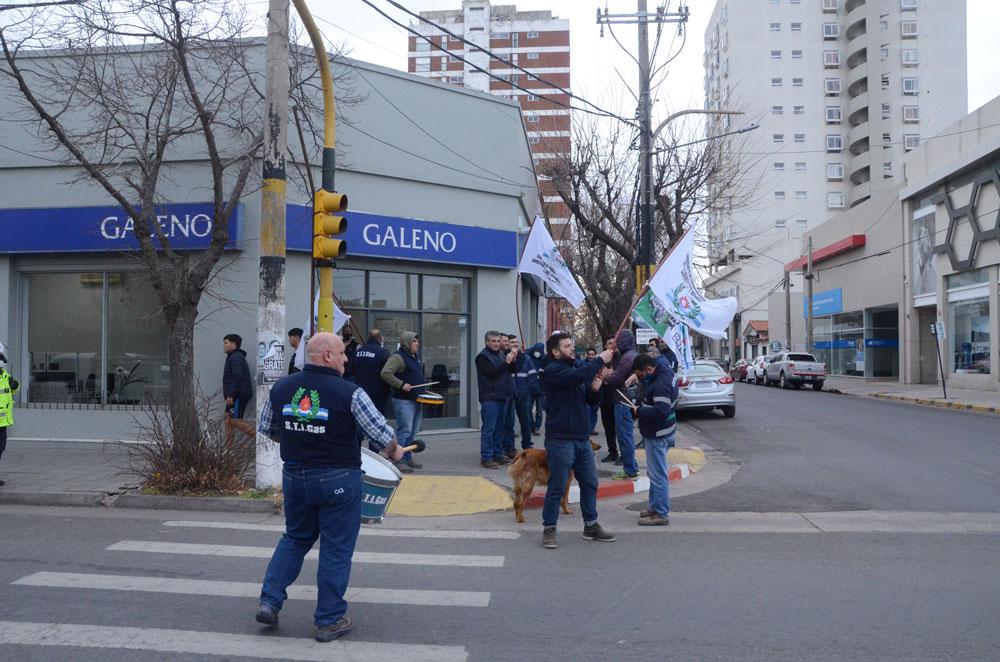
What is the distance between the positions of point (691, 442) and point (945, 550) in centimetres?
818

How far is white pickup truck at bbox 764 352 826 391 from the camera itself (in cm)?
3469

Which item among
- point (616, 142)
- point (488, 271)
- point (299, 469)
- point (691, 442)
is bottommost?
point (691, 442)

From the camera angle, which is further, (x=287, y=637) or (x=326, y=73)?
(x=326, y=73)

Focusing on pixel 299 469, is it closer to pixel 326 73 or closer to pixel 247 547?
pixel 247 547

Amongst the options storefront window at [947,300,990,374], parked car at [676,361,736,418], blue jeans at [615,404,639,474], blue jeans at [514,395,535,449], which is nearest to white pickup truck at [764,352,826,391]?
storefront window at [947,300,990,374]

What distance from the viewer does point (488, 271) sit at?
1470 centimetres

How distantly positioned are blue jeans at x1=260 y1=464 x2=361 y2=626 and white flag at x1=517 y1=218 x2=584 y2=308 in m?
5.71

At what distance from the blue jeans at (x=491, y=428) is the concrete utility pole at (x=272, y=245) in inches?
124

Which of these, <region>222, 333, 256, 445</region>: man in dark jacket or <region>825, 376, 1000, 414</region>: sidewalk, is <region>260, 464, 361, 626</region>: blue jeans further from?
<region>825, 376, 1000, 414</region>: sidewalk

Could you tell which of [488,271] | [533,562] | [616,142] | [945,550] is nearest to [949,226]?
[616,142]

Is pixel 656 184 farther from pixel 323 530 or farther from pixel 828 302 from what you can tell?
pixel 828 302

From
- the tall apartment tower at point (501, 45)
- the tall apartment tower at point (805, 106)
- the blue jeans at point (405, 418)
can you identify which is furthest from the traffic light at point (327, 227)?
the tall apartment tower at point (501, 45)

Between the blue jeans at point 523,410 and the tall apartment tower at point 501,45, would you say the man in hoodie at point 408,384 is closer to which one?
the blue jeans at point 523,410

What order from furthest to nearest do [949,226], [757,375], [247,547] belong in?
[757,375] → [949,226] → [247,547]
